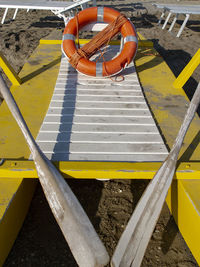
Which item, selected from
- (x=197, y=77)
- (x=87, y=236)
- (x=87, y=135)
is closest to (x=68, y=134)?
(x=87, y=135)

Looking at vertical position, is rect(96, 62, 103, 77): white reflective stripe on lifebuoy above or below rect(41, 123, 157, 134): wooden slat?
above

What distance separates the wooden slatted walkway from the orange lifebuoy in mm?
123

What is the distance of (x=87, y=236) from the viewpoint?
109cm

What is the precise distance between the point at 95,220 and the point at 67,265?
1.03ft

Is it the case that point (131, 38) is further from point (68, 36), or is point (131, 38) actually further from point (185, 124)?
point (185, 124)

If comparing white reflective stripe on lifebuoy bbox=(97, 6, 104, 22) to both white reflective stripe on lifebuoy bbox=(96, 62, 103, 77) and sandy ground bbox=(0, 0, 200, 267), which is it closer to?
white reflective stripe on lifebuoy bbox=(96, 62, 103, 77)

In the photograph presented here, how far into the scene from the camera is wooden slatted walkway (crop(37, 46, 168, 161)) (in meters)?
1.59

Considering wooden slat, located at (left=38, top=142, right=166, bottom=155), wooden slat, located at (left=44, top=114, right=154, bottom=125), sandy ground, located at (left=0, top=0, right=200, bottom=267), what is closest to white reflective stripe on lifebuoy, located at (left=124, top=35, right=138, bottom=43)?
wooden slat, located at (left=44, top=114, right=154, bottom=125)

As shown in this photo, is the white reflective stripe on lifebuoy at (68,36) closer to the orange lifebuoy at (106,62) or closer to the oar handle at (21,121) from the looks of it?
the orange lifebuoy at (106,62)

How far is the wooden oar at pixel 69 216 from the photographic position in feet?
3.35

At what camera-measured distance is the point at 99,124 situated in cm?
187

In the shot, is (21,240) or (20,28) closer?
(21,240)

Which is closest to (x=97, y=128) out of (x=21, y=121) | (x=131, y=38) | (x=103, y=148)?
(x=103, y=148)

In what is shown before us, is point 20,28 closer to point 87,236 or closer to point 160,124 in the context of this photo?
point 160,124
